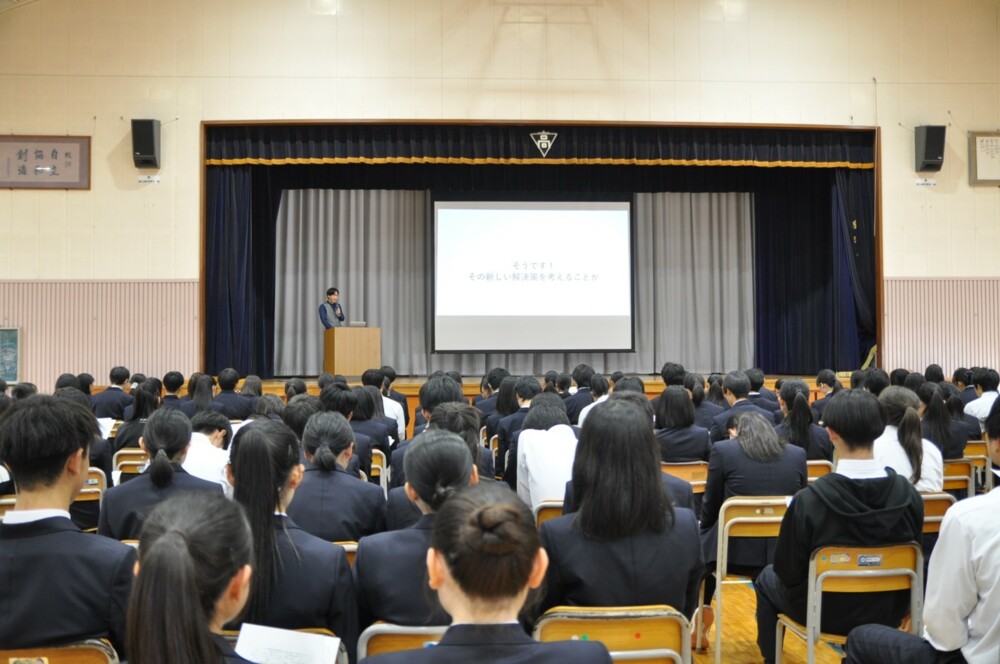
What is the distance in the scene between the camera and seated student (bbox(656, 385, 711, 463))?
15.6ft

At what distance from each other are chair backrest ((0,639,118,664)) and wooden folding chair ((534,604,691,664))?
37.7 inches

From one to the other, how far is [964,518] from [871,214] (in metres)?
9.94

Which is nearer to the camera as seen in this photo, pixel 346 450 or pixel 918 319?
pixel 346 450

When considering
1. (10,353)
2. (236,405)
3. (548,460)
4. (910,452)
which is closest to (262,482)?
(548,460)

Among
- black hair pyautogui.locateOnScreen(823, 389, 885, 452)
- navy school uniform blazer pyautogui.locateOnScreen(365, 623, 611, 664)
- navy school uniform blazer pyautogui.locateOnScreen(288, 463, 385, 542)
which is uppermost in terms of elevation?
black hair pyautogui.locateOnScreen(823, 389, 885, 452)

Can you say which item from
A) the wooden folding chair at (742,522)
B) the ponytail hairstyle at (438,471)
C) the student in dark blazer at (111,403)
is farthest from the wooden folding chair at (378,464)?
the student in dark blazer at (111,403)

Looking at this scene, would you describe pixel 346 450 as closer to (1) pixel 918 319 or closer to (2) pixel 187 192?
(2) pixel 187 192

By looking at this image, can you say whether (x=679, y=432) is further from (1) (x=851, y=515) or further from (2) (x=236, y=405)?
(2) (x=236, y=405)

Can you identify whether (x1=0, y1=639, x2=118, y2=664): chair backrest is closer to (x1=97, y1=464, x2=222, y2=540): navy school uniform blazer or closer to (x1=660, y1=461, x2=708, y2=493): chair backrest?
(x1=97, y1=464, x2=222, y2=540): navy school uniform blazer

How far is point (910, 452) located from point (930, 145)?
8170 mm

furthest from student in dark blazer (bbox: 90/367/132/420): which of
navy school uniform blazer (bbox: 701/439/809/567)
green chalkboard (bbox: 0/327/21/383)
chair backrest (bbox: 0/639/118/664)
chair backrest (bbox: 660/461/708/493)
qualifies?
chair backrest (bbox: 0/639/118/664)

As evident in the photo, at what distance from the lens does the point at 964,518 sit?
2025mm

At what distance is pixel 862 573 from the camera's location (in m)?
2.77

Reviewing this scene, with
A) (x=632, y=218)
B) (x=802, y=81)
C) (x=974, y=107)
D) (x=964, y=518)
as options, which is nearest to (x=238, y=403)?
(x=964, y=518)
